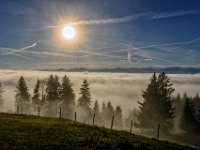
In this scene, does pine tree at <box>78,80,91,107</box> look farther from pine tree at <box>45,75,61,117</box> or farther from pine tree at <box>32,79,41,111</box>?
Answer: pine tree at <box>32,79,41,111</box>

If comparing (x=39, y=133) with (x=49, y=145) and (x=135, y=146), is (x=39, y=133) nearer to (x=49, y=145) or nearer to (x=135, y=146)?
(x=49, y=145)

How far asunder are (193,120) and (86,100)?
42153mm

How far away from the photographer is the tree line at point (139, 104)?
82.8 meters

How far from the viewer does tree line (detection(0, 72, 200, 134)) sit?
3260 inches

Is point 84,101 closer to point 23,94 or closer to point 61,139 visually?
point 23,94

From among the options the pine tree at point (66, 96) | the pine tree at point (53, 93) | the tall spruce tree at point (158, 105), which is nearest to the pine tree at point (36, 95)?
the pine tree at point (53, 93)

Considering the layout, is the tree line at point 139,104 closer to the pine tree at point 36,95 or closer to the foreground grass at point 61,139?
the pine tree at point 36,95

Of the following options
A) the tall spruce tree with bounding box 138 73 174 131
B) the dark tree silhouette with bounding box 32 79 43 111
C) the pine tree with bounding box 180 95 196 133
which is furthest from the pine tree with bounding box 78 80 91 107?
the pine tree with bounding box 180 95 196 133

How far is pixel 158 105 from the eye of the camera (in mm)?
82562

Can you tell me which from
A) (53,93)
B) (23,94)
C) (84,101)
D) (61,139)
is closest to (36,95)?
(23,94)

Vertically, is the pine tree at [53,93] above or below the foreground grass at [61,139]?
above

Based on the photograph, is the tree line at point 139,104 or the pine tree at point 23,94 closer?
the tree line at point 139,104

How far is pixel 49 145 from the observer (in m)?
29.0

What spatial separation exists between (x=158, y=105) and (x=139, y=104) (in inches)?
352
